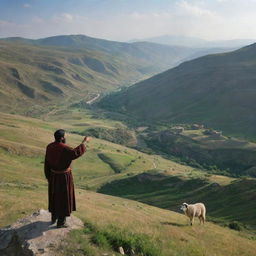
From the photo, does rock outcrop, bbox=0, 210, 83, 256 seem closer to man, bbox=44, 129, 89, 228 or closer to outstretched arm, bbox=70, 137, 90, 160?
man, bbox=44, 129, 89, 228

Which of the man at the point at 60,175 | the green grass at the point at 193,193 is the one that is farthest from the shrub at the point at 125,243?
the green grass at the point at 193,193

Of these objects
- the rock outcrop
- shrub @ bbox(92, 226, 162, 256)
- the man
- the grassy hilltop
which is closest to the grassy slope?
the grassy hilltop

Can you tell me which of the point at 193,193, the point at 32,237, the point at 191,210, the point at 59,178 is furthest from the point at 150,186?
the point at 32,237

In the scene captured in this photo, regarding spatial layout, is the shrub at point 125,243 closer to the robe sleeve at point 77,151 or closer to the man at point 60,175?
the man at point 60,175

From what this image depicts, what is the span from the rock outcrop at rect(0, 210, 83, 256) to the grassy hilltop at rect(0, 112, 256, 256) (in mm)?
525

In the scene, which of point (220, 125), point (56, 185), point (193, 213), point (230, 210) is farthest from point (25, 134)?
point (220, 125)

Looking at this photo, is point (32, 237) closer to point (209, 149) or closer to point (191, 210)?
point (191, 210)

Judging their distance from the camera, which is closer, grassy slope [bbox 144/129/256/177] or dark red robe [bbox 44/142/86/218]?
dark red robe [bbox 44/142/86/218]

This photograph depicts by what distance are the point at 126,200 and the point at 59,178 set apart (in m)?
36.8

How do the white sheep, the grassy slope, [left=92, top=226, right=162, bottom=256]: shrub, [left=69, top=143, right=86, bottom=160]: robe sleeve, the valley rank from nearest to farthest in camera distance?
[left=69, top=143, right=86, bottom=160]: robe sleeve < [left=92, top=226, right=162, bottom=256]: shrub < the valley < the white sheep < the grassy slope

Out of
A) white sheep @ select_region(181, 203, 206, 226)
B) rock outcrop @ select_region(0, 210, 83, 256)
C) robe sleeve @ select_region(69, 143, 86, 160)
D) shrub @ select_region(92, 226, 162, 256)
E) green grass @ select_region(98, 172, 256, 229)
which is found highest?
robe sleeve @ select_region(69, 143, 86, 160)

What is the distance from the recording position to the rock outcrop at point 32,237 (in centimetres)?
1275

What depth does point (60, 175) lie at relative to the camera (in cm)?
1388

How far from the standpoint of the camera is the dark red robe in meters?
13.6
